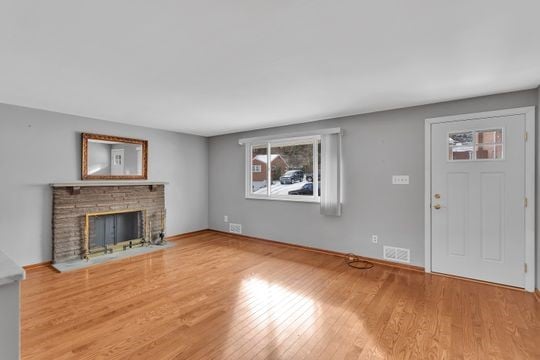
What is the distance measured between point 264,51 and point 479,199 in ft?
9.62

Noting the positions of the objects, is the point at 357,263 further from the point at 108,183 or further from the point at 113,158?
the point at 113,158

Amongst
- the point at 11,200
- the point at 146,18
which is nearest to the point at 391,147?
the point at 146,18

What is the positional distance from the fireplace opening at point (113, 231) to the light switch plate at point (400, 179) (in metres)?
4.20

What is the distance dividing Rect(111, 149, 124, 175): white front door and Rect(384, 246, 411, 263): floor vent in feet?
14.4

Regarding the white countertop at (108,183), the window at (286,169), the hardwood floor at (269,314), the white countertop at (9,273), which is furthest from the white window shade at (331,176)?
the white countertop at (9,273)

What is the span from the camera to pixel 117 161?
4.53m

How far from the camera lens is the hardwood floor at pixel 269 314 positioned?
1.94 metres

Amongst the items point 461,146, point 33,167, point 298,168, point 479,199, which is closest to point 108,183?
point 33,167

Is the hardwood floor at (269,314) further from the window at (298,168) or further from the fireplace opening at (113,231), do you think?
the window at (298,168)

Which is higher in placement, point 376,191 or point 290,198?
point 376,191

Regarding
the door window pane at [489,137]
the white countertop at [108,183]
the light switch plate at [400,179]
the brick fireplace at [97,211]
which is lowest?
the brick fireplace at [97,211]

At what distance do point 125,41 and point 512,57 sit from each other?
9.61 feet

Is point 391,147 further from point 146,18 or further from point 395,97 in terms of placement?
point 146,18

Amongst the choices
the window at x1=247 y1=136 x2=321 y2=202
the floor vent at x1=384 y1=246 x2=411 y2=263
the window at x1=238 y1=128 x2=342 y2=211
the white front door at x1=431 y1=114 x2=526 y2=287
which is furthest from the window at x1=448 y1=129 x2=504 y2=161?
the window at x1=247 y1=136 x2=321 y2=202
